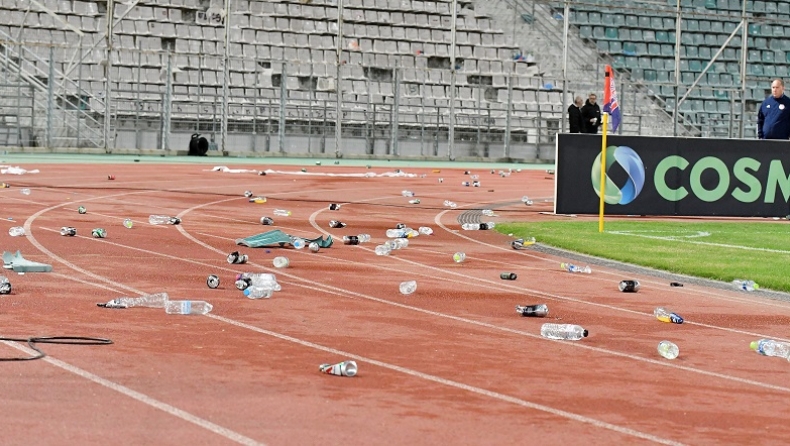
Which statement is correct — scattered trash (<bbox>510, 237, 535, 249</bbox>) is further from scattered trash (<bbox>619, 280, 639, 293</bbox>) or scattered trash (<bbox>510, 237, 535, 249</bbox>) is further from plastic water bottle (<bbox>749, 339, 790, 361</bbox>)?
plastic water bottle (<bbox>749, 339, 790, 361</bbox>)

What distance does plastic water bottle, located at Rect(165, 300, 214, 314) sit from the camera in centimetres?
849

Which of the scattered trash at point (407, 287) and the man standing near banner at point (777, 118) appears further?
the man standing near banner at point (777, 118)

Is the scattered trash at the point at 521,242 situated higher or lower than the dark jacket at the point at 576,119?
lower

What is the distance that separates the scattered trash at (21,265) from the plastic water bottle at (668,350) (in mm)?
5002

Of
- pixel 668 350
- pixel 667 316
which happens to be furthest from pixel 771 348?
pixel 667 316

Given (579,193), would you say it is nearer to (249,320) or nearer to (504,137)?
(249,320)

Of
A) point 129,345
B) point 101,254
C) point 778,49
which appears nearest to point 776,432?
point 129,345

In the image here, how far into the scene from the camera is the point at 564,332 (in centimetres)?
816

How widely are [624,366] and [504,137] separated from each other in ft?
102

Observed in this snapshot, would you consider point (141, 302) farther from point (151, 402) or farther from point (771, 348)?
point (771, 348)

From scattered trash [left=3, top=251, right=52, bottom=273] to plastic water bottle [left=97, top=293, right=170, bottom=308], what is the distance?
1691 mm

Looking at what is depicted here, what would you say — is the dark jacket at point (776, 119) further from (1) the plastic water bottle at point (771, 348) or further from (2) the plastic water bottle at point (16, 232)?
(1) the plastic water bottle at point (771, 348)

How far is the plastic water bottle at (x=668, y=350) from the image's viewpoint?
7566 millimetres

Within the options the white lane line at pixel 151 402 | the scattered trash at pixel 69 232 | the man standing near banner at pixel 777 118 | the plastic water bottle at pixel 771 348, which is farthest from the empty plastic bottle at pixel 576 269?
the man standing near banner at pixel 777 118
